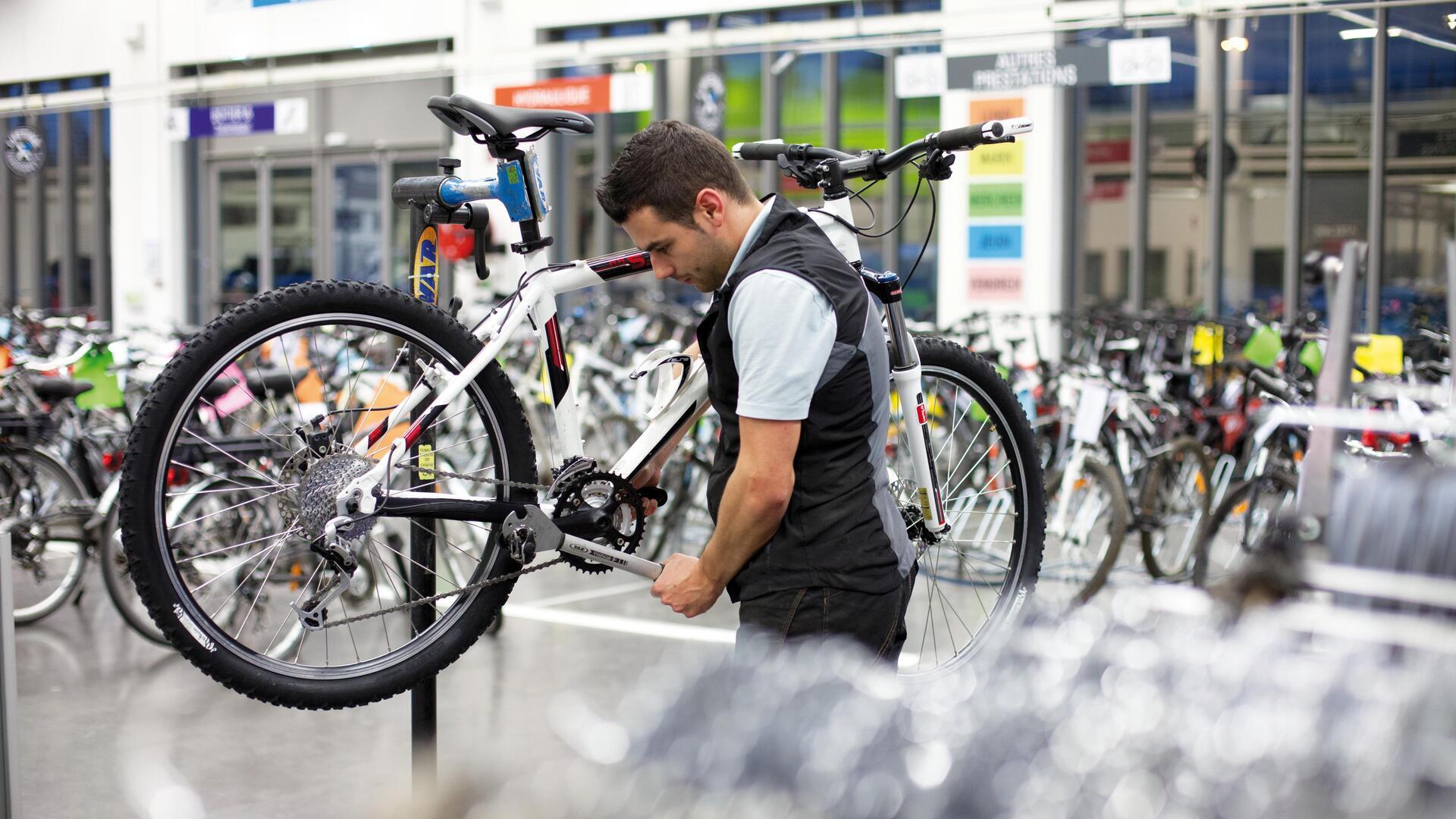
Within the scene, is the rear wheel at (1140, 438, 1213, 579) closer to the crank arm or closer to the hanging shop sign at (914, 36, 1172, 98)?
the hanging shop sign at (914, 36, 1172, 98)

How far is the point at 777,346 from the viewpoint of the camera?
2203 millimetres

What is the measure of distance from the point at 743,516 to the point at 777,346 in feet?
0.93

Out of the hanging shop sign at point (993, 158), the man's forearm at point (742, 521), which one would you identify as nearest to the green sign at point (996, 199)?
the hanging shop sign at point (993, 158)

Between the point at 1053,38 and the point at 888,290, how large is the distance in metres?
7.04

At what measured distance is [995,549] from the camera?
3627 mm

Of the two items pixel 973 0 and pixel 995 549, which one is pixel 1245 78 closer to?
pixel 973 0

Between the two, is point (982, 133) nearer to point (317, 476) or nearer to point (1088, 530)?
point (317, 476)

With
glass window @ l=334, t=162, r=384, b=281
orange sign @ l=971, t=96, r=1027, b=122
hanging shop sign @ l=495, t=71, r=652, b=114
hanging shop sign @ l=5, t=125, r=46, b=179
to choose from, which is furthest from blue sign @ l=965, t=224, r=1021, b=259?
hanging shop sign @ l=5, t=125, r=46, b=179

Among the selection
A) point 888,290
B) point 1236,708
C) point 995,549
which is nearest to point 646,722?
point 1236,708

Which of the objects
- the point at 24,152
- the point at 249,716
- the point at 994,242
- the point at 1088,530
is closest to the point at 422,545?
the point at 249,716

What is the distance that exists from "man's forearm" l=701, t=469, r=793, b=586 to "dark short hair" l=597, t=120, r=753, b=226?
0.45m

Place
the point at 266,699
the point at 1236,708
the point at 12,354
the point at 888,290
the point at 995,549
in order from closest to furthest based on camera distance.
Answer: the point at 1236,708
the point at 266,699
the point at 888,290
the point at 995,549
the point at 12,354

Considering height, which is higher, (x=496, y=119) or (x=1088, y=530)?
(x=496, y=119)

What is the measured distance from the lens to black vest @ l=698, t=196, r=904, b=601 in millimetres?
2320
